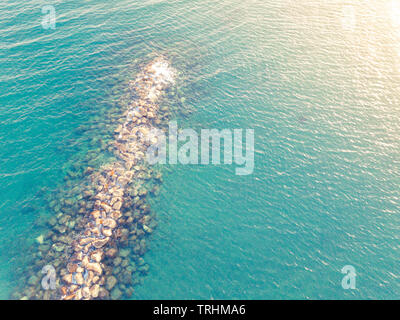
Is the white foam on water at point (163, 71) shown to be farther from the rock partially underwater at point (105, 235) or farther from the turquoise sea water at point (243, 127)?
the rock partially underwater at point (105, 235)

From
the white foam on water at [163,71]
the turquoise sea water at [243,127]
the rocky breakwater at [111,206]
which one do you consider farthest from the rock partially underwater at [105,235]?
the white foam on water at [163,71]

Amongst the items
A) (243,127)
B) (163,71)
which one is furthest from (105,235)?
(163,71)

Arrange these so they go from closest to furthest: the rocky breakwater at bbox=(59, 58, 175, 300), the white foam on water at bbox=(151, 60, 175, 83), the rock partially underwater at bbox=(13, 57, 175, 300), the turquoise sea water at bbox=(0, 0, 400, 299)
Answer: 1. the rock partially underwater at bbox=(13, 57, 175, 300)
2. the rocky breakwater at bbox=(59, 58, 175, 300)
3. the turquoise sea water at bbox=(0, 0, 400, 299)
4. the white foam on water at bbox=(151, 60, 175, 83)

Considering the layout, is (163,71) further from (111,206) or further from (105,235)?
(105,235)

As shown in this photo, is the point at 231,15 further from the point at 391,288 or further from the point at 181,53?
the point at 391,288


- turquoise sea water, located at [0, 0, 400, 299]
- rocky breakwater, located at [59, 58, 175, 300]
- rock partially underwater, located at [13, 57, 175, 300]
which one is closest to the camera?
rock partially underwater, located at [13, 57, 175, 300]

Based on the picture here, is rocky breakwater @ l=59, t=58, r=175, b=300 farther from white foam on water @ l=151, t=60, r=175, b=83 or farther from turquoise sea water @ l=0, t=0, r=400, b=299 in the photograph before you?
turquoise sea water @ l=0, t=0, r=400, b=299

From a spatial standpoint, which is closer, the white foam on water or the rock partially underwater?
the rock partially underwater

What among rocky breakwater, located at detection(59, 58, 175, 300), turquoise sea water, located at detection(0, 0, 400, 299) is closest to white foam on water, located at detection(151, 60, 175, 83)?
rocky breakwater, located at detection(59, 58, 175, 300)
